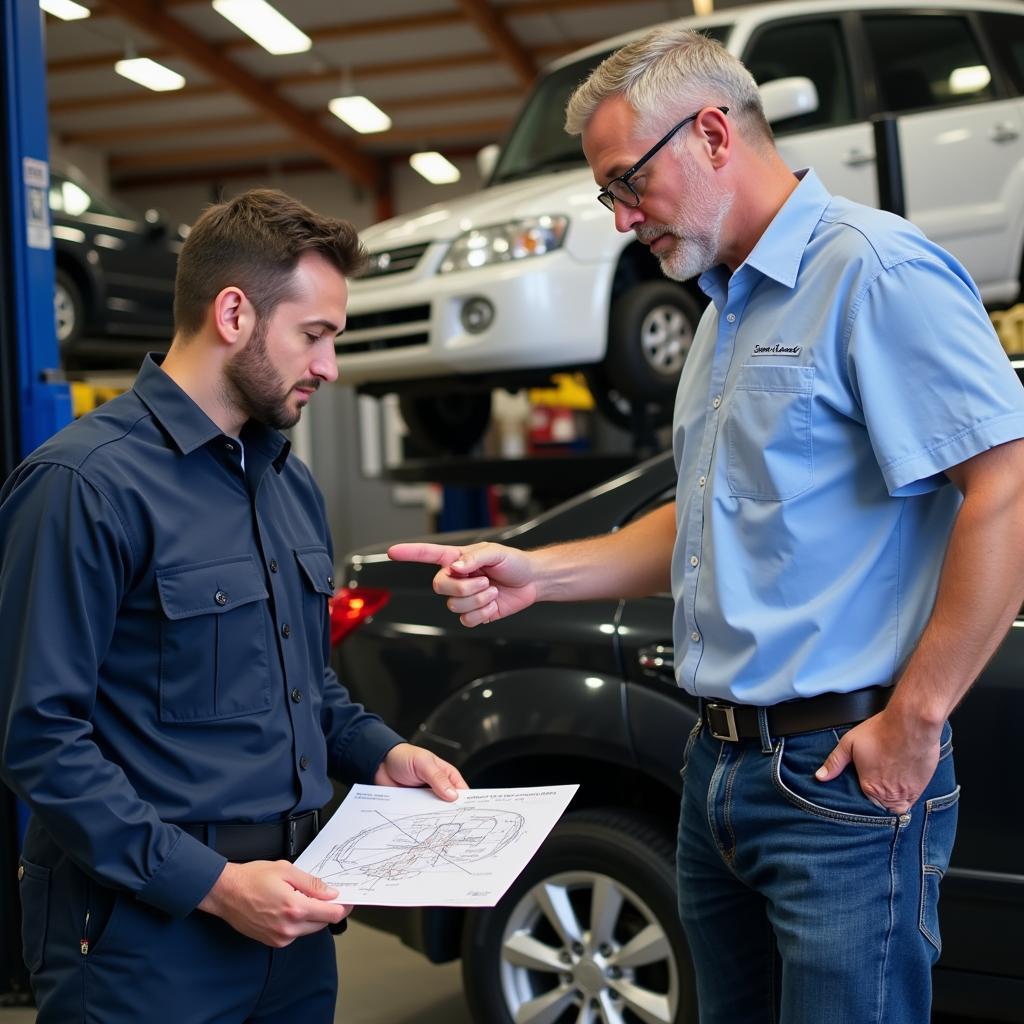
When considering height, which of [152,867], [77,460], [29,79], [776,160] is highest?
[29,79]

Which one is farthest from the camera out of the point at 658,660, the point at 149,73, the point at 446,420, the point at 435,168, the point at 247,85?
the point at 435,168

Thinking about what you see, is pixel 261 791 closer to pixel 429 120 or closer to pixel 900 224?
pixel 900 224

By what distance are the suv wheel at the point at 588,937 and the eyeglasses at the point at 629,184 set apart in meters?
1.41

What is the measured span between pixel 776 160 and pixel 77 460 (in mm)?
959

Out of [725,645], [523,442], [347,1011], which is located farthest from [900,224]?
[523,442]

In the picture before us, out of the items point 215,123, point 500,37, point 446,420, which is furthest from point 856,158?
point 215,123

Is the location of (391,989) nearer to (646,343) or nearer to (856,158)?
(646,343)

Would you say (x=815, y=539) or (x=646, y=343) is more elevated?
(x=646, y=343)

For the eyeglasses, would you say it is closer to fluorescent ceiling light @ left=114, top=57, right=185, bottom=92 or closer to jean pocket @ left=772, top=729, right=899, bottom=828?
jean pocket @ left=772, top=729, right=899, bottom=828

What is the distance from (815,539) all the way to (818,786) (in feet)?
0.95

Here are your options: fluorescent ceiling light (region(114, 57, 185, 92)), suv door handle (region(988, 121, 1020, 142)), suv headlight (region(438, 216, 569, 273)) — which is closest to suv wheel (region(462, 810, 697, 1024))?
suv headlight (region(438, 216, 569, 273))

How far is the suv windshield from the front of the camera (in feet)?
17.1

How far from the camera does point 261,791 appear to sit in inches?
61.2

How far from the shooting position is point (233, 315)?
1.59 meters
